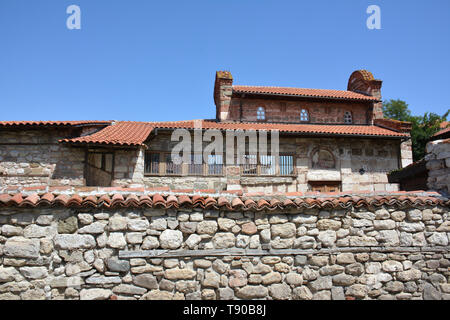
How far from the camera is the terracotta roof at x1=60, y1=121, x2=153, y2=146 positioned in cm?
924

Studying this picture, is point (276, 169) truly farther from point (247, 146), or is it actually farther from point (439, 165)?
point (439, 165)

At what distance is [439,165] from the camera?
16.8 ft

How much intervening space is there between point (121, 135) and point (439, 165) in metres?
8.90

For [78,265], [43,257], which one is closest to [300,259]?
[78,265]

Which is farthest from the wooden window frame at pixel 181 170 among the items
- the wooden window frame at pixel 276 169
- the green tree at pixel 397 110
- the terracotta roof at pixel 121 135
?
the green tree at pixel 397 110

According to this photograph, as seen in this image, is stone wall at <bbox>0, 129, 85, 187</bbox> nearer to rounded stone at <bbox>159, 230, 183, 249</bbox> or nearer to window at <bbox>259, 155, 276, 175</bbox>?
window at <bbox>259, 155, 276, 175</bbox>

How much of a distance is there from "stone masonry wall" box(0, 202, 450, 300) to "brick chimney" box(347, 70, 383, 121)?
12.2 metres

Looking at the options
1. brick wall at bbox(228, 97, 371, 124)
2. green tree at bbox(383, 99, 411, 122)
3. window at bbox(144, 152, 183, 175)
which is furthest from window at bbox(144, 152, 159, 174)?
green tree at bbox(383, 99, 411, 122)

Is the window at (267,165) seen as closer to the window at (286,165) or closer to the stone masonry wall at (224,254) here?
the window at (286,165)

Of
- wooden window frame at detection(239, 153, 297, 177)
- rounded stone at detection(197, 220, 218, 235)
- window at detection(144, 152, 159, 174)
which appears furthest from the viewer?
wooden window frame at detection(239, 153, 297, 177)

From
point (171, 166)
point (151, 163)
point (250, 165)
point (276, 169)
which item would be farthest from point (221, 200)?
point (276, 169)

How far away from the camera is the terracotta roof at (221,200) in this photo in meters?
3.93

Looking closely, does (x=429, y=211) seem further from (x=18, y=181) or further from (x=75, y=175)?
(x=18, y=181)
